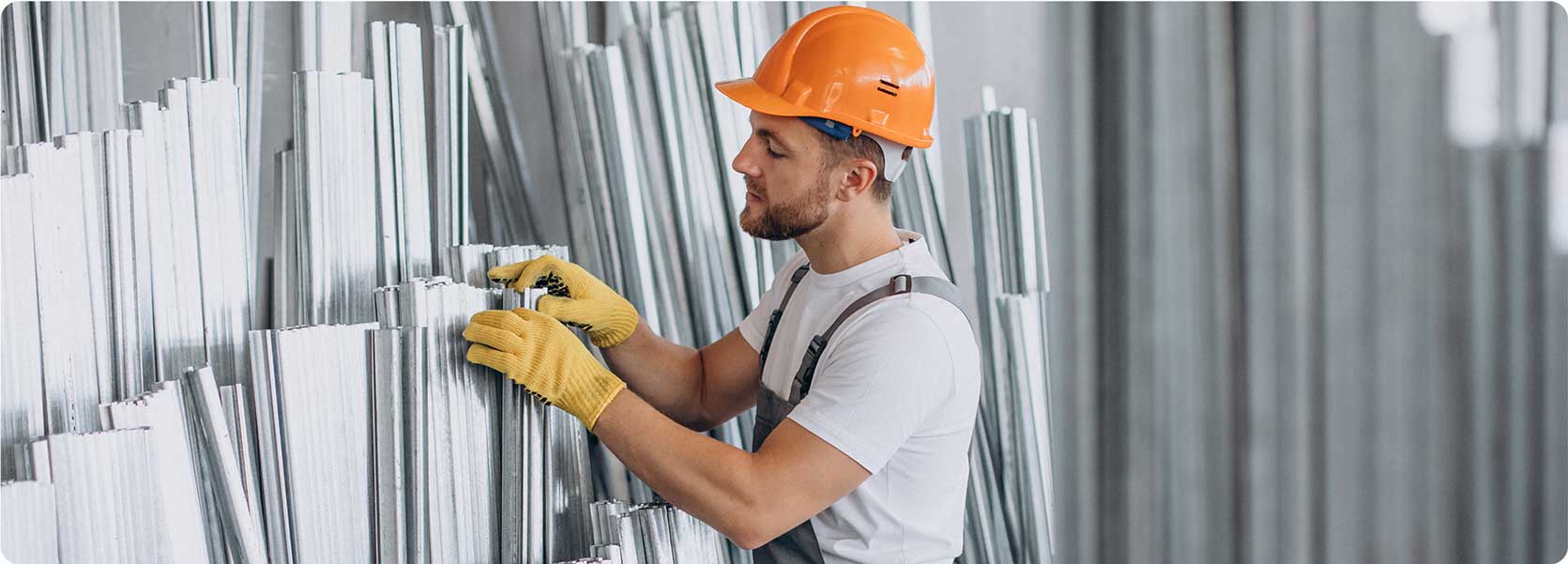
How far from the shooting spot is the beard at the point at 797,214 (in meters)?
1.77

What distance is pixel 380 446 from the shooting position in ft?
5.26


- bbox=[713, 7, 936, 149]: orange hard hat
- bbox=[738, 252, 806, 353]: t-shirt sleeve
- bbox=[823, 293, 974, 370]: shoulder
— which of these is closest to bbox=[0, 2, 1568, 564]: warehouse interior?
bbox=[738, 252, 806, 353]: t-shirt sleeve

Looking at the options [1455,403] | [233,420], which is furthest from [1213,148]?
[233,420]

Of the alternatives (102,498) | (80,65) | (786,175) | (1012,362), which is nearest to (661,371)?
(786,175)

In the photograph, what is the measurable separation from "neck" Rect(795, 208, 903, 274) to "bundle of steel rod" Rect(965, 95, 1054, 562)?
0.65 metres

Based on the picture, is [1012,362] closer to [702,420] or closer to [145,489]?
[702,420]

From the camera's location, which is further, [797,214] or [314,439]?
[797,214]

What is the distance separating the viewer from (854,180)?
→ 5.89ft

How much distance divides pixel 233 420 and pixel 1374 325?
2.45 m

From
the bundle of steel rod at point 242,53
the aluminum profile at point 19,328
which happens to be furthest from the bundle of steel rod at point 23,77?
the aluminum profile at point 19,328

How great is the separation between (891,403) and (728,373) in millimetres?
591

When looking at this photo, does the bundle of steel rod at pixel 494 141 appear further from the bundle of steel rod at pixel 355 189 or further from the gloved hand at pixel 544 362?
the gloved hand at pixel 544 362

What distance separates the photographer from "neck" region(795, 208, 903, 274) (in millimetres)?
1807

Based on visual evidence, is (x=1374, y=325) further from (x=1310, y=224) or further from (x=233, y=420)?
(x=233, y=420)
